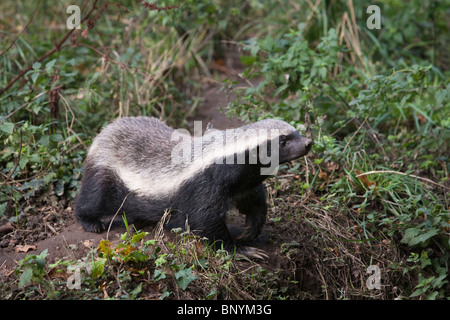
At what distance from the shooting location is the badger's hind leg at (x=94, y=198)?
16.7ft

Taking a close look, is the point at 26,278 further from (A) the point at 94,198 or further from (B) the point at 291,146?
(B) the point at 291,146

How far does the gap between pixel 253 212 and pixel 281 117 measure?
1.48 m

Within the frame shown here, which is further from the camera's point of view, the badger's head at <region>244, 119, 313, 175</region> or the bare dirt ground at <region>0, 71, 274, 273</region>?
the bare dirt ground at <region>0, 71, 274, 273</region>

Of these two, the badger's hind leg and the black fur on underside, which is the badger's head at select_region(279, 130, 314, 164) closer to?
the black fur on underside

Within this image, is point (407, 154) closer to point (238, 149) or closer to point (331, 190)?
point (331, 190)

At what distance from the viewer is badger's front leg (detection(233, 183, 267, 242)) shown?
4.90 metres

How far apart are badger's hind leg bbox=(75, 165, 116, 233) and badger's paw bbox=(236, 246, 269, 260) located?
54.3 inches

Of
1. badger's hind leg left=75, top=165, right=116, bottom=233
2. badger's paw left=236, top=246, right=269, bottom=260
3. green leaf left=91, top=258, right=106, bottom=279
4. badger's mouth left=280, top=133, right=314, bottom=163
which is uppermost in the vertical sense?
badger's mouth left=280, top=133, right=314, bottom=163

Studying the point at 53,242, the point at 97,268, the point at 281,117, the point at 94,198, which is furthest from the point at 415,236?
the point at 53,242

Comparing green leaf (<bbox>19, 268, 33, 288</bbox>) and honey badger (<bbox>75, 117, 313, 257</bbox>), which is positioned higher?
honey badger (<bbox>75, 117, 313, 257</bbox>)

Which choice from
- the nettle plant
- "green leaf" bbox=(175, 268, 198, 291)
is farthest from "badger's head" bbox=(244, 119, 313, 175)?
the nettle plant

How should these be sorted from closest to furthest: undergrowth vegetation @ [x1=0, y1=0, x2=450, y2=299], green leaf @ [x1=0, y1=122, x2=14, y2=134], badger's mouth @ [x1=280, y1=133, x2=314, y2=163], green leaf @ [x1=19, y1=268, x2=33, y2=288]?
green leaf @ [x1=19, y1=268, x2=33, y2=288]
badger's mouth @ [x1=280, y1=133, x2=314, y2=163]
undergrowth vegetation @ [x1=0, y1=0, x2=450, y2=299]
green leaf @ [x1=0, y1=122, x2=14, y2=134]

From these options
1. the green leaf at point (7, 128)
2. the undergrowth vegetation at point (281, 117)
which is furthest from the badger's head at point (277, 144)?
the green leaf at point (7, 128)

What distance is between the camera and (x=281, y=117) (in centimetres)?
600
